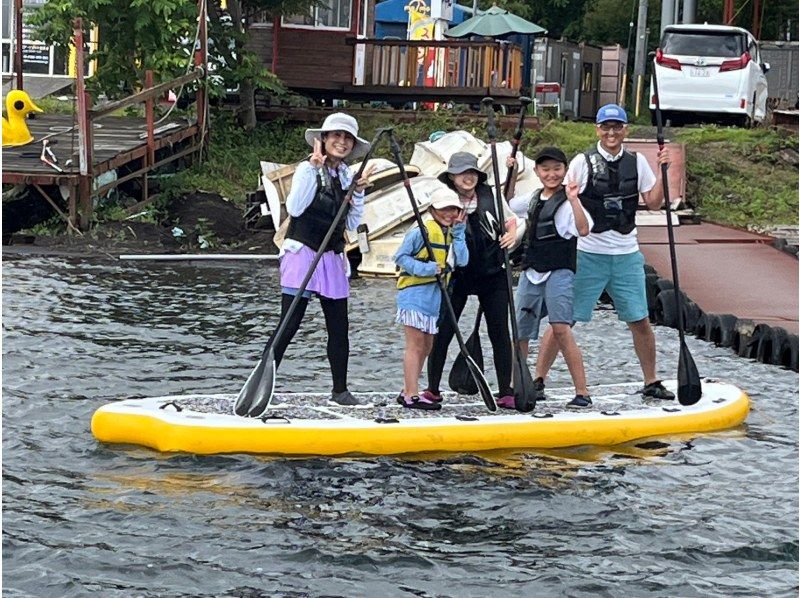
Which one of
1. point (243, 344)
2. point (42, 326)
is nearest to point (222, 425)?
point (243, 344)

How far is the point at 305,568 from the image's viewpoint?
7.15 m

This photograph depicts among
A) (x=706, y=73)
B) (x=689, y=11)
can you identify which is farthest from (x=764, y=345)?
(x=689, y=11)

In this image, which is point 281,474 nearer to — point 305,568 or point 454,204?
point 305,568

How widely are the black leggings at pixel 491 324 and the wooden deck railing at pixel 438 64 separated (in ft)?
55.3

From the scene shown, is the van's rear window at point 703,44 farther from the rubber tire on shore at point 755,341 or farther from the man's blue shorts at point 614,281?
the man's blue shorts at point 614,281

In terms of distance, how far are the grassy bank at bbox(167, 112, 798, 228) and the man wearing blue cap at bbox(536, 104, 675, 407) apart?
11.8 m

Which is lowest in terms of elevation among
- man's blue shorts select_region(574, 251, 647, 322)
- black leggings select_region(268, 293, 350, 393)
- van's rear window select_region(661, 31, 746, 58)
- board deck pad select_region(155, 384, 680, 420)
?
board deck pad select_region(155, 384, 680, 420)

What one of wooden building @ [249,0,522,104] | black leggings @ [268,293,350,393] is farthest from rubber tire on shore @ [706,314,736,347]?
wooden building @ [249,0,522,104]

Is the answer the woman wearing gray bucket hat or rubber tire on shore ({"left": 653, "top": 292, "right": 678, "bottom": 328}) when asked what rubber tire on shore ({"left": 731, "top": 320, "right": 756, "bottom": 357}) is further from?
the woman wearing gray bucket hat

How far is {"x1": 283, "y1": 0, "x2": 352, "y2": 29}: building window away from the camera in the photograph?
27.6 metres

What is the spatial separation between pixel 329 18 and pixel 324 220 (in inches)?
742

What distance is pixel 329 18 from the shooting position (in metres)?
27.6

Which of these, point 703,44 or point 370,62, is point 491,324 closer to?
point 370,62

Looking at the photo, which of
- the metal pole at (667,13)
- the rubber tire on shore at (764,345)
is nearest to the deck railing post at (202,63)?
the metal pole at (667,13)
